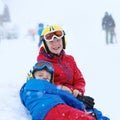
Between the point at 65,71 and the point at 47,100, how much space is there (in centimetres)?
114

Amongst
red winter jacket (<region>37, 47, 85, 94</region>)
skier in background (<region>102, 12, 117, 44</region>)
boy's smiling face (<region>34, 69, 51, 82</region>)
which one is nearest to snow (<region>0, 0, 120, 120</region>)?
boy's smiling face (<region>34, 69, 51, 82</region>)

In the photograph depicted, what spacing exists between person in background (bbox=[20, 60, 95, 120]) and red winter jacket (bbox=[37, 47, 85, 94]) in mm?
456

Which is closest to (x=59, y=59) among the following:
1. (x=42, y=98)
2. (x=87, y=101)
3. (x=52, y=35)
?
(x=52, y=35)

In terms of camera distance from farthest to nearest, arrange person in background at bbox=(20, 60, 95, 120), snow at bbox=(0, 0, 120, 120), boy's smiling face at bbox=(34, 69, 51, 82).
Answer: snow at bbox=(0, 0, 120, 120) < boy's smiling face at bbox=(34, 69, 51, 82) < person in background at bbox=(20, 60, 95, 120)

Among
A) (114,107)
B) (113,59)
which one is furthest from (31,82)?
Answer: (113,59)

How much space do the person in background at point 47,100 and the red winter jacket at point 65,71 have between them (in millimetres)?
456

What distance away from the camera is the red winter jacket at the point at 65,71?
16.1 ft

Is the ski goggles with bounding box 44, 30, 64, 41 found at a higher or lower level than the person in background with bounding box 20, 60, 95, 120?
higher

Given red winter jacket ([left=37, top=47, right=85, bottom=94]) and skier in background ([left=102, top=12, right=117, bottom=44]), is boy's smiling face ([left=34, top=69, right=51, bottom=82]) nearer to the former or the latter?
red winter jacket ([left=37, top=47, right=85, bottom=94])

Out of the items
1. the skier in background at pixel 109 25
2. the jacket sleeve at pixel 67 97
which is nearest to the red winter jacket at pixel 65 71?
the jacket sleeve at pixel 67 97

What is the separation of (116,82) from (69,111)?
210 inches

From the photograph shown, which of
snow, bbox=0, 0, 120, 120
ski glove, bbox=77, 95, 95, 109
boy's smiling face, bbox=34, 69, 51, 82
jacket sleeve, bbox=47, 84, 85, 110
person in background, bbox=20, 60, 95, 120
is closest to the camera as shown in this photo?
person in background, bbox=20, 60, 95, 120

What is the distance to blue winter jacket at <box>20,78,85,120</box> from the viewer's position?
3836 mm

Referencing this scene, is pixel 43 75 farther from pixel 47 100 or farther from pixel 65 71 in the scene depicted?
pixel 65 71
